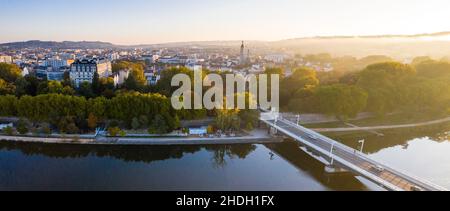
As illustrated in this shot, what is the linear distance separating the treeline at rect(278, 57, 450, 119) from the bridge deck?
7.96 feet

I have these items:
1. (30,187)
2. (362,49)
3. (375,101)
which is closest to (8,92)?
(30,187)

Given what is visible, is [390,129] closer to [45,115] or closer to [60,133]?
[60,133]

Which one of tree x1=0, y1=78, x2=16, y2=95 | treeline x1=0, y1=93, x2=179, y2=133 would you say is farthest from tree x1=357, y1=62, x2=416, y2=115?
tree x1=0, y1=78, x2=16, y2=95

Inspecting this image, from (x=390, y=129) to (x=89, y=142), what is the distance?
907 centimetres

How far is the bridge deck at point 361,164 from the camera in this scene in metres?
5.34

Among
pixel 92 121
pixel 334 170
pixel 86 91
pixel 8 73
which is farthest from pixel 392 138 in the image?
pixel 8 73

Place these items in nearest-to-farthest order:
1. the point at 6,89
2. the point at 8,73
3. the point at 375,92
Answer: the point at 6,89
the point at 375,92
the point at 8,73

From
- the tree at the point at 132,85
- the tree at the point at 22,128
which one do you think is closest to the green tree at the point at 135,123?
the tree at the point at 22,128

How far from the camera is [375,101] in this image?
11.2 m

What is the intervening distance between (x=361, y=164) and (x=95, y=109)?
7051 mm

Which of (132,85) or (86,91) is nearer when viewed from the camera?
(86,91)

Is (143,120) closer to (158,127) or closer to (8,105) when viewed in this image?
(158,127)

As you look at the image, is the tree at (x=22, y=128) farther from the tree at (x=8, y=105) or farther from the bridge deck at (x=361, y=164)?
the bridge deck at (x=361, y=164)

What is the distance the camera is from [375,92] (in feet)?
37.0
